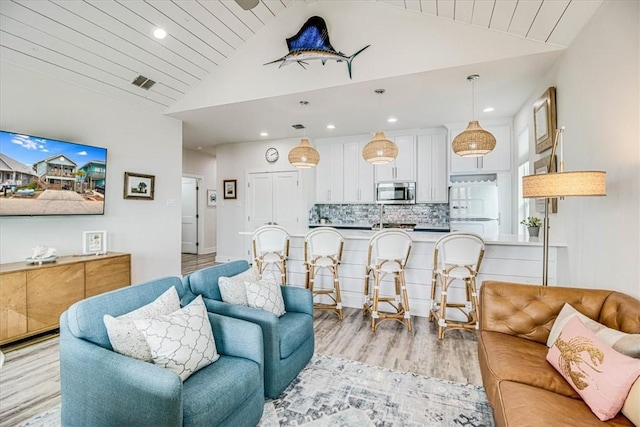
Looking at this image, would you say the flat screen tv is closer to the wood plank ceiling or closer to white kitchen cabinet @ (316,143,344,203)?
the wood plank ceiling

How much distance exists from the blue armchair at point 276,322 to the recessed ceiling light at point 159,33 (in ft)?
9.08

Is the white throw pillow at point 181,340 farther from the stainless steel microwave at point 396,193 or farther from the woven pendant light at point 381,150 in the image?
the stainless steel microwave at point 396,193

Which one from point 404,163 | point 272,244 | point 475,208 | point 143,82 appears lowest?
point 272,244

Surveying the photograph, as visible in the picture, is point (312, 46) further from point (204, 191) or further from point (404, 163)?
point (204, 191)

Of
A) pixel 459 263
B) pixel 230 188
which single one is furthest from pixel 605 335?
pixel 230 188

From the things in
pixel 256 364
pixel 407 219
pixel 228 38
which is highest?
pixel 228 38

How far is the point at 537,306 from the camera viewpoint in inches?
78.1

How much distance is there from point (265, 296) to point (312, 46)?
9.19 ft

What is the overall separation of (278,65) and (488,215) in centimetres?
387

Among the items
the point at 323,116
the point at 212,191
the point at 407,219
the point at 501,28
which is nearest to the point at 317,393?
the point at 501,28

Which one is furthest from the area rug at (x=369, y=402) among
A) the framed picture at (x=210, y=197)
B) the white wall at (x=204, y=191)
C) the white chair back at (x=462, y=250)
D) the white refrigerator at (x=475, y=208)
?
the framed picture at (x=210, y=197)

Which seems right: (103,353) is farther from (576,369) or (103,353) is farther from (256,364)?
(576,369)

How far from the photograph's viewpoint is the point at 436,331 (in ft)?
10.4

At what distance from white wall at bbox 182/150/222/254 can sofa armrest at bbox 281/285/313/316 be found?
627 cm
